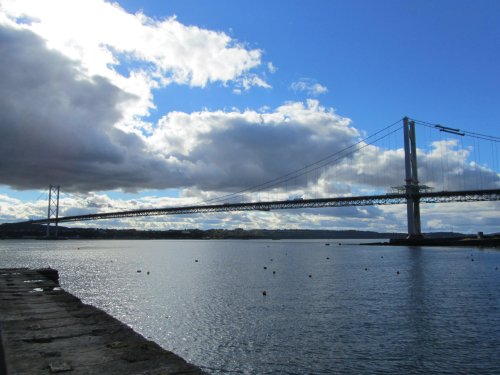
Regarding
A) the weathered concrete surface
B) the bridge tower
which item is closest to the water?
the weathered concrete surface

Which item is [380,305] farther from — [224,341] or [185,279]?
[185,279]

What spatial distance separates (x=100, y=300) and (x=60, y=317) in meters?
10.5

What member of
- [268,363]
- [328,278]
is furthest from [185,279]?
[268,363]

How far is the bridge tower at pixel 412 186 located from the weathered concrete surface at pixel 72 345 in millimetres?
80093

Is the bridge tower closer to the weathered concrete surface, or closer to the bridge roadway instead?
the bridge roadway

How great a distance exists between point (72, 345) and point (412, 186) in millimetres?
83416

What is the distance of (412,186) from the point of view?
282 feet

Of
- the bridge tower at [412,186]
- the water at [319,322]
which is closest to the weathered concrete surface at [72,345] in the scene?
the water at [319,322]

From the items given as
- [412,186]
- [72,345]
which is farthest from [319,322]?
[412,186]

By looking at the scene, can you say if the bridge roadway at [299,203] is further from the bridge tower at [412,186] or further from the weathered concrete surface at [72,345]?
the weathered concrete surface at [72,345]

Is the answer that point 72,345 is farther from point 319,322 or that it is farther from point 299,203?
point 299,203

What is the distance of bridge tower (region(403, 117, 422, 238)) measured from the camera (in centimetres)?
8694

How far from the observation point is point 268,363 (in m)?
12.0

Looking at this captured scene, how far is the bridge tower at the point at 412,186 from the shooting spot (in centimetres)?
8694
